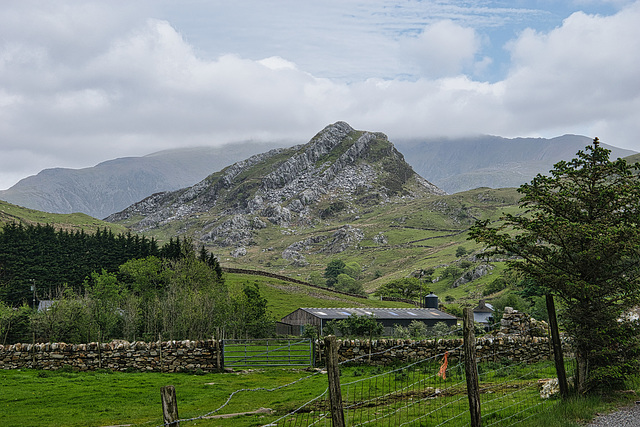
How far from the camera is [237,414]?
15.8 m

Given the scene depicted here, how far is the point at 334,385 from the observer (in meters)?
8.90

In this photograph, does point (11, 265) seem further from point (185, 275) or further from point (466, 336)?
point (466, 336)

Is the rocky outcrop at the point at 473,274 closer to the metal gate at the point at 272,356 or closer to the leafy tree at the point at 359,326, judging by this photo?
the leafy tree at the point at 359,326

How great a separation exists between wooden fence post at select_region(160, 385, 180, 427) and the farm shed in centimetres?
5651

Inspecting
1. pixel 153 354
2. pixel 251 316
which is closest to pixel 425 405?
pixel 153 354

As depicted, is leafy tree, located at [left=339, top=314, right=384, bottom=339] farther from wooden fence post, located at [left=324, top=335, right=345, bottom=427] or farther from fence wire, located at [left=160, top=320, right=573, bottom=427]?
wooden fence post, located at [left=324, top=335, right=345, bottom=427]

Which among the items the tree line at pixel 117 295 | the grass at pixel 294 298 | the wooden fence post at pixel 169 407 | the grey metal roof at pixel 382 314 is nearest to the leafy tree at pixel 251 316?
the tree line at pixel 117 295

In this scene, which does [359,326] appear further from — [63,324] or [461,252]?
[461,252]

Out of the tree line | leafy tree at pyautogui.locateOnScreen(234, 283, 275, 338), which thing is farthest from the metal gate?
leafy tree at pyautogui.locateOnScreen(234, 283, 275, 338)

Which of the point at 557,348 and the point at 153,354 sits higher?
the point at 557,348

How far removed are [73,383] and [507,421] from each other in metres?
19.2

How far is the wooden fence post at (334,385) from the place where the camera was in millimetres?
8734

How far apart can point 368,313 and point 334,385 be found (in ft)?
189

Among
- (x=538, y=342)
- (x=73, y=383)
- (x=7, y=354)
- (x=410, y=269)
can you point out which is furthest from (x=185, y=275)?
(x=410, y=269)
